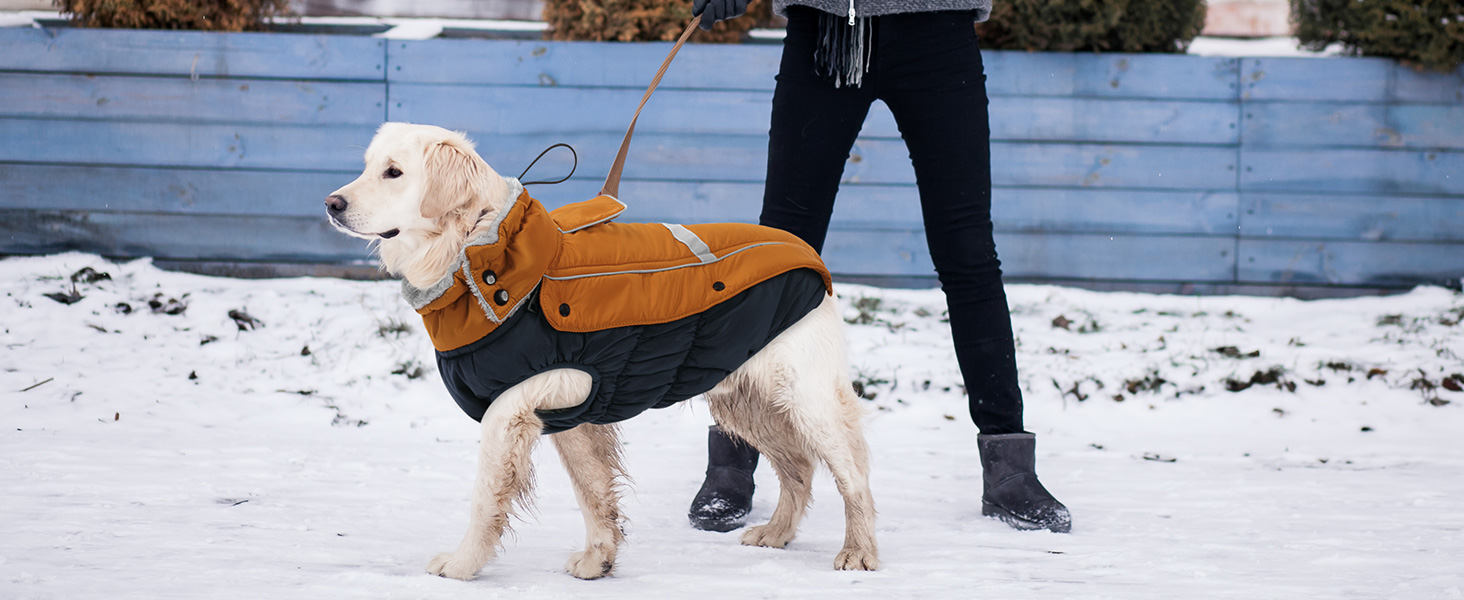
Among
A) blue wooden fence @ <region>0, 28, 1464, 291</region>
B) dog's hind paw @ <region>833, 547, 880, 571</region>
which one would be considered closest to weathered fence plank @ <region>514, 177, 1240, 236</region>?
blue wooden fence @ <region>0, 28, 1464, 291</region>

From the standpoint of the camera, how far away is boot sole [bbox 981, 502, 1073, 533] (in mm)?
2459

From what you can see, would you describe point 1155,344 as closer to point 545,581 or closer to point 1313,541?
point 1313,541

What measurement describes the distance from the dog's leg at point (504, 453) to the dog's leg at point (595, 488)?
0.19m

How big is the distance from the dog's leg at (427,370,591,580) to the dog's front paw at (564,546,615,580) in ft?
0.60

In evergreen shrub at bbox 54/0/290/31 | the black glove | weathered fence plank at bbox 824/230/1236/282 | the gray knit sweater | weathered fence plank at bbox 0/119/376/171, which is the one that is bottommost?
weathered fence plank at bbox 824/230/1236/282

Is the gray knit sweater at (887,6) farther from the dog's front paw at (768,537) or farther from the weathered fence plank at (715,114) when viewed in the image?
the weathered fence plank at (715,114)

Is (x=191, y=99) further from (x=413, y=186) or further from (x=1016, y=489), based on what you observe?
(x=1016, y=489)

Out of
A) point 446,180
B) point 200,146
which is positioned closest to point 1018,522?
point 446,180

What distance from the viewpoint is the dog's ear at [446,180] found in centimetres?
190

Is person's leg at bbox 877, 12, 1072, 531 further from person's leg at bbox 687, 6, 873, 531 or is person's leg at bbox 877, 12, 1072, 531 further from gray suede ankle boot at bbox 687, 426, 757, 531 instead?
gray suede ankle boot at bbox 687, 426, 757, 531

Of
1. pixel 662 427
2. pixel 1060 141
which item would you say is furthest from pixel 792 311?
pixel 1060 141

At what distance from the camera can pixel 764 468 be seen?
3.15 meters

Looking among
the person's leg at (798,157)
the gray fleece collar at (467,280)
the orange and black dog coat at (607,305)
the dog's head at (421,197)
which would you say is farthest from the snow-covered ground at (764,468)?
the dog's head at (421,197)

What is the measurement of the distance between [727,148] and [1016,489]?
3242 mm
